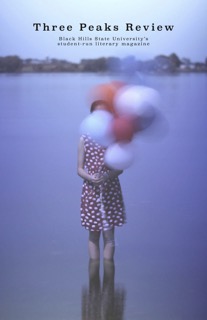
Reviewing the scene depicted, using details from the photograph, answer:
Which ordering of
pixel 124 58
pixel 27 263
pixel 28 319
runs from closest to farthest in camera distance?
pixel 28 319 → pixel 124 58 → pixel 27 263

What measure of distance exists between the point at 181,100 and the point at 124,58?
1573 mm

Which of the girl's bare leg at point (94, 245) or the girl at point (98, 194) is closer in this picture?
the girl at point (98, 194)

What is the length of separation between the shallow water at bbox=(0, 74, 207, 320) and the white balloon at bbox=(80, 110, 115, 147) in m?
0.19

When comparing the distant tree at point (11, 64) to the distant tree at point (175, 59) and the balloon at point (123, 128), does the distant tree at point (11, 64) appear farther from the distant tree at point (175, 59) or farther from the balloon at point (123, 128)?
the balloon at point (123, 128)

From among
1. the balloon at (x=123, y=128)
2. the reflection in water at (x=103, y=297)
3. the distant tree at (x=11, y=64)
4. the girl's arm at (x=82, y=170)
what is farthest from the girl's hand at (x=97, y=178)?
the distant tree at (x=11, y=64)

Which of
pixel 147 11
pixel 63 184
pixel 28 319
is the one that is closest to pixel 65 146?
pixel 63 184

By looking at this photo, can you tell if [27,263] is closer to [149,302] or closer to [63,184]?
[149,302]

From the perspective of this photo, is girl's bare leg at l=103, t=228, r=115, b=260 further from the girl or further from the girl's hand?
the girl's hand

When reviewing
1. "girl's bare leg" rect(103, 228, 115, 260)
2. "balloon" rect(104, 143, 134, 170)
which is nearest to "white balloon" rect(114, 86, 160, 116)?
"balloon" rect(104, 143, 134, 170)

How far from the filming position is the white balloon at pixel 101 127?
3957 mm

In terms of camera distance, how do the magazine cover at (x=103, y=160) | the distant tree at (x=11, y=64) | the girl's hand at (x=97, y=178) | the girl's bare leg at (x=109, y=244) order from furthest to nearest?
the distant tree at (x=11, y=64) → the girl's bare leg at (x=109, y=244) → the girl's hand at (x=97, y=178) → the magazine cover at (x=103, y=160)

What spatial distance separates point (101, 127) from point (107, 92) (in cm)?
22

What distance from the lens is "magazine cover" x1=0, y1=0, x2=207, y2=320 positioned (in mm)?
4020

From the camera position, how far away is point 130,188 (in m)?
5.74
